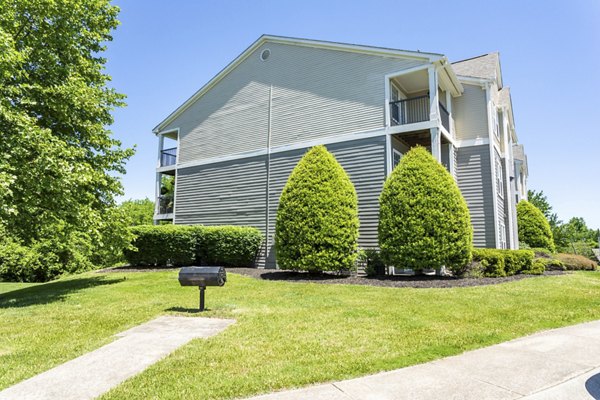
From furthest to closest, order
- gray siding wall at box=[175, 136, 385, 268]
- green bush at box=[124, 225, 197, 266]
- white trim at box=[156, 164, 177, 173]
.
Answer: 1. white trim at box=[156, 164, 177, 173]
2. green bush at box=[124, 225, 197, 266]
3. gray siding wall at box=[175, 136, 385, 268]

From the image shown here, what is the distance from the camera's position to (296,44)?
16250 mm

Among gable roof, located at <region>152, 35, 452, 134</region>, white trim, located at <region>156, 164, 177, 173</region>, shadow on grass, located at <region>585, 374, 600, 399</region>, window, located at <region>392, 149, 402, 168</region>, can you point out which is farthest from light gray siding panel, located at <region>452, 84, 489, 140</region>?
white trim, located at <region>156, 164, 177, 173</region>

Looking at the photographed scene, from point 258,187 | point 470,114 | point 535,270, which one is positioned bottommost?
point 535,270

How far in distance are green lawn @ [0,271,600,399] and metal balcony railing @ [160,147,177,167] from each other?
34.6 ft

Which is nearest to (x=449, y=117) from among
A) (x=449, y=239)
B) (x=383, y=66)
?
(x=383, y=66)

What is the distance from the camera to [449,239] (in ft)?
34.4

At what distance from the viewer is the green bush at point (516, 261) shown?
1144cm

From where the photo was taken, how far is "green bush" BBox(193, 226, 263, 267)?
1452 cm

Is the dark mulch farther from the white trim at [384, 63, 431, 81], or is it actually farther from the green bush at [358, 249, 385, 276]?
the white trim at [384, 63, 431, 81]

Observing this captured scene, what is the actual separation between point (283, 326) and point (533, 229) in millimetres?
19430

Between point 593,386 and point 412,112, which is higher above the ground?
point 412,112

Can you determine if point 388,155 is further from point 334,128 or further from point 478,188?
point 478,188

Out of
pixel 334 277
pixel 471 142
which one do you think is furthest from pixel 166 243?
pixel 471 142

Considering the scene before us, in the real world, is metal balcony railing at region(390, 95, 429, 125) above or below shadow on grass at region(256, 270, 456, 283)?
above
